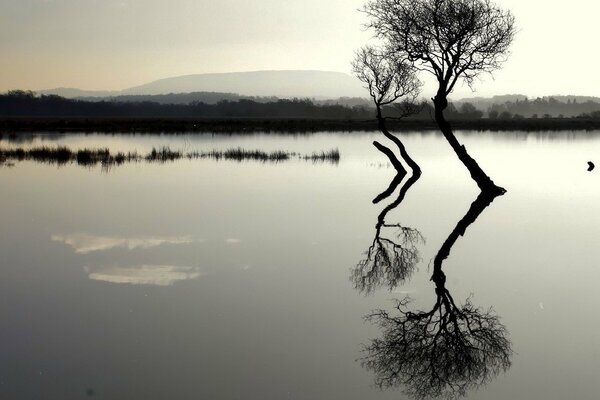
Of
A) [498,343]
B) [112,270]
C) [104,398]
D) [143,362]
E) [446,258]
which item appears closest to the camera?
[104,398]

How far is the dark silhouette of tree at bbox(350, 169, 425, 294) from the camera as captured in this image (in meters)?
15.1

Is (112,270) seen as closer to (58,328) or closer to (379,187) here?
(58,328)

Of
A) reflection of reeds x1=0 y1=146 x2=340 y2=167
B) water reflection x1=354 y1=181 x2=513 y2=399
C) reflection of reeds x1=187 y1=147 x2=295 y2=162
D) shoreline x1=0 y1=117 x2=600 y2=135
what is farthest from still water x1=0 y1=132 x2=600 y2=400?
shoreline x1=0 y1=117 x2=600 y2=135

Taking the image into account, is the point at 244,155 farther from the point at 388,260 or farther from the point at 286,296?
the point at 286,296

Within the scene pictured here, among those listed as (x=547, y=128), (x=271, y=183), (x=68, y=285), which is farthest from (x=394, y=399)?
(x=547, y=128)

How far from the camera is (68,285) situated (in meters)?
14.5

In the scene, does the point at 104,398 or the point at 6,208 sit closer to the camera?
the point at 104,398

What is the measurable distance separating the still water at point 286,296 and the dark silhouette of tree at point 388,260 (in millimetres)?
97

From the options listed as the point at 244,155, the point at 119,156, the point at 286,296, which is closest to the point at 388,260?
the point at 286,296

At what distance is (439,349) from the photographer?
1070 centimetres

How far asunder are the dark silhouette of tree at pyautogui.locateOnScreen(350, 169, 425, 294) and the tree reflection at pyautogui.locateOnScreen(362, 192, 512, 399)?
1696mm

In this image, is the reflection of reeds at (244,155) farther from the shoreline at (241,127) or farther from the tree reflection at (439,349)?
the shoreline at (241,127)

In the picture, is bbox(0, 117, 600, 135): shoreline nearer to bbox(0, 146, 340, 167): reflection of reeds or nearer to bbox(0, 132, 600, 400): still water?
bbox(0, 146, 340, 167): reflection of reeds

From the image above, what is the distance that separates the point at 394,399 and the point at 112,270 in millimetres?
9142
